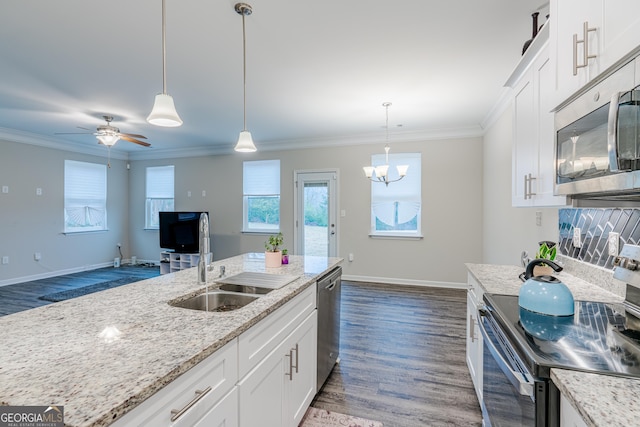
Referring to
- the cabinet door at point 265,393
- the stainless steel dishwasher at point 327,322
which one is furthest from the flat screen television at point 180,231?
the cabinet door at point 265,393

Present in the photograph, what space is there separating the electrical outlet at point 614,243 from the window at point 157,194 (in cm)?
720

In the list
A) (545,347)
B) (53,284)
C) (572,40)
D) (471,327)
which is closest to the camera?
(545,347)

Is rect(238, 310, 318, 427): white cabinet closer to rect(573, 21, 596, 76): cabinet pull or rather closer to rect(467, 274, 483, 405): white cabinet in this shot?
rect(467, 274, 483, 405): white cabinet

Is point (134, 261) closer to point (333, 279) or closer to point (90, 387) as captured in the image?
point (333, 279)

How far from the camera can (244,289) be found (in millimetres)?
1811

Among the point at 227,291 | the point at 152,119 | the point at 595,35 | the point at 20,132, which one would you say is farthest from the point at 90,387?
the point at 20,132

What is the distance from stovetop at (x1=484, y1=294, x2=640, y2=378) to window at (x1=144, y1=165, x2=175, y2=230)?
6.99 m

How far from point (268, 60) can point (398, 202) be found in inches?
133

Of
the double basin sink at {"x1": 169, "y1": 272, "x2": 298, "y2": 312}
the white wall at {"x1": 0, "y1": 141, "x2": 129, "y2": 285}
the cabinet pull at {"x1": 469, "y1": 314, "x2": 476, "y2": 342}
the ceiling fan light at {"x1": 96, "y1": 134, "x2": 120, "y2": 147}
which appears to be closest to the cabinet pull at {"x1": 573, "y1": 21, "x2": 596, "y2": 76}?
the cabinet pull at {"x1": 469, "y1": 314, "x2": 476, "y2": 342}

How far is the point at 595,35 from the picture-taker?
1121 millimetres

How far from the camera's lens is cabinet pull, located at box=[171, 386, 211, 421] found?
0.83 metres

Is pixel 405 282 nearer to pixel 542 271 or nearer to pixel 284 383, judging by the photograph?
pixel 542 271

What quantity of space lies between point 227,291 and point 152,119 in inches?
43.4

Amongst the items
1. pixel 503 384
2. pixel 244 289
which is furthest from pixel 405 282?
pixel 503 384
